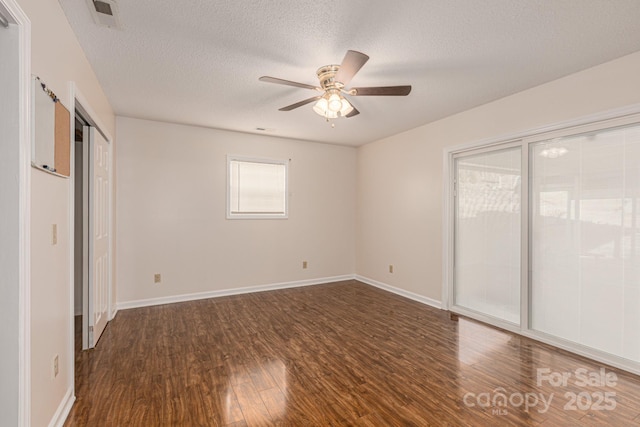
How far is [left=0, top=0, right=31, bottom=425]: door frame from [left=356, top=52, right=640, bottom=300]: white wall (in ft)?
13.0

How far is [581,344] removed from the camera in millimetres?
2869

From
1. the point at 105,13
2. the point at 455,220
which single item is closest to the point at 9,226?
the point at 105,13

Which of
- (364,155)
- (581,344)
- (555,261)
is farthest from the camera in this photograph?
(364,155)

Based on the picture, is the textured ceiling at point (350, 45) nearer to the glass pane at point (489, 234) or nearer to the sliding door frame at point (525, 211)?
the sliding door frame at point (525, 211)

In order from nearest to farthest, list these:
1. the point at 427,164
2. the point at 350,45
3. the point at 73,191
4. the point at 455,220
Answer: the point at 73,191, the point at 350,45, the point at 455,220, the point at 427,164

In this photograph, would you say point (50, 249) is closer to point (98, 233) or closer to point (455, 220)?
point (98, 233)

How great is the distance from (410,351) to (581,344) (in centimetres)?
158

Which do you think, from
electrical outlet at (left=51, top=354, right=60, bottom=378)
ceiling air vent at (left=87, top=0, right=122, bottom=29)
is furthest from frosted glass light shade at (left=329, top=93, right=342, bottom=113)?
electrical outlet at (left=51, top=354, right=60, bottom=378)

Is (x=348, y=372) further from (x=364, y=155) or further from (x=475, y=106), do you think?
(x=364, y=155)

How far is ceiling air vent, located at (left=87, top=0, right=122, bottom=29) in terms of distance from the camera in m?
1.91

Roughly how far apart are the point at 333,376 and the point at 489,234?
2.54 metres

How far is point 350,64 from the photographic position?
2.11m

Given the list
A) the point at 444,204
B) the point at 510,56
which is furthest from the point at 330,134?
the point at 510,56

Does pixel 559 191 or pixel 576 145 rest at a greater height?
pixel 576 145
